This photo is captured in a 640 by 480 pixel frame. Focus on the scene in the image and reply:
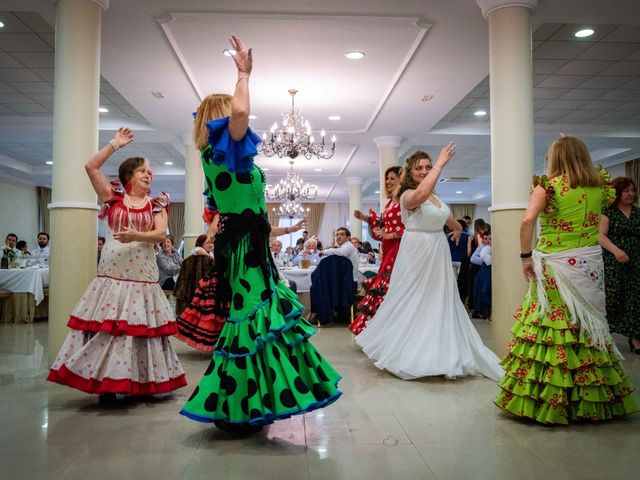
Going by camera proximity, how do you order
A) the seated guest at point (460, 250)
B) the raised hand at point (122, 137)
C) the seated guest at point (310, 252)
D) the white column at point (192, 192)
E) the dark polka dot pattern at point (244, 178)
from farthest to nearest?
the white column at point (192, 192), the seated guest at point (460, 250), the seated guest at point (310, 252), the raised hand at point (122, 137), the dark polka dot pattern at point (244, 178)

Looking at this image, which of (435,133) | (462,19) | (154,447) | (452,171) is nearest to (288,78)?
(462,19)

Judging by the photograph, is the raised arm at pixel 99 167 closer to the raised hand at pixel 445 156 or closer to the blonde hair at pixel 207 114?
the blonde hair at pixel 207 114

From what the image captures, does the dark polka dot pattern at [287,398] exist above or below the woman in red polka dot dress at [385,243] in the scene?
below

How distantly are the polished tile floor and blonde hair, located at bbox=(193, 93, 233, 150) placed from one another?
1.31m

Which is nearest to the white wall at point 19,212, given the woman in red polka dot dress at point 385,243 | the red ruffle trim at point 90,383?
the woman in red polka dot dress at point 385,243

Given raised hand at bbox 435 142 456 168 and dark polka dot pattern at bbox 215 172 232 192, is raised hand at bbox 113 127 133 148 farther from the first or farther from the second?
raised hand at bbox 435 142 456 168

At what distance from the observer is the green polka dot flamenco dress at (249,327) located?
224 cm

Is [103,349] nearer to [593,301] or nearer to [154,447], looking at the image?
[154,447]

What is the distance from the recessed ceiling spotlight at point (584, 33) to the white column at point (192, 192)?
640cm

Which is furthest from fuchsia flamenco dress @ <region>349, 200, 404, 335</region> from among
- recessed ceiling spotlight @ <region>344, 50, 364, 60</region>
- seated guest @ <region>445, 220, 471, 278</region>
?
seated guest @ <region>445, 220, 471, 278</region>

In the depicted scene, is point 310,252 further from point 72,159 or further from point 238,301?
point 238,301

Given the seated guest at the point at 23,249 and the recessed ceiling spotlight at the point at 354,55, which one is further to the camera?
the seated guest at the point at 23,249

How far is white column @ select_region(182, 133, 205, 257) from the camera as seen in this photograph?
32.4ft

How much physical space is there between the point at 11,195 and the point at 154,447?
1549 cm
